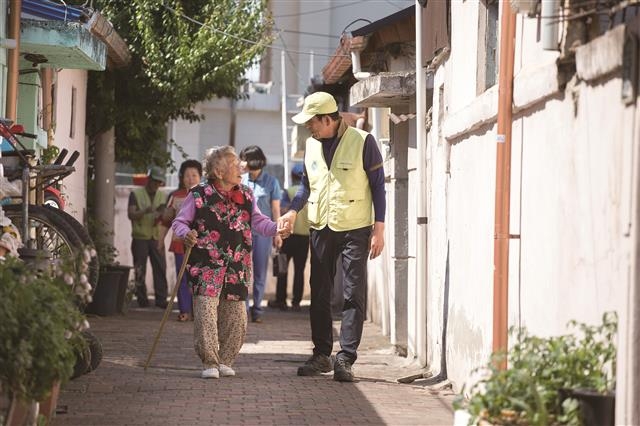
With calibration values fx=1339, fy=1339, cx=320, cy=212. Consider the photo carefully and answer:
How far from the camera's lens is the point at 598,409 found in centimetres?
567

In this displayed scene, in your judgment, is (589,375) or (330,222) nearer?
(589,375)

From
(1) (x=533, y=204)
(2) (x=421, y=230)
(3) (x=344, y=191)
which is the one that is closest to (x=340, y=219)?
(3) (x=344, y=191)

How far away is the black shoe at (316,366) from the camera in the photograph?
34.3 ft

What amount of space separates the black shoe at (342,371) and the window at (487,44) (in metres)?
2.30

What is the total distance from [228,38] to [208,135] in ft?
32.7

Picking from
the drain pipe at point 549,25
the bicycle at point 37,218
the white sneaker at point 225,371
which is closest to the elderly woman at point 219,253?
the white sneaker at point 225,371

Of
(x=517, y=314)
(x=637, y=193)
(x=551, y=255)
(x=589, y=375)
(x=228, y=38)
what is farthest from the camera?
(x=228, y=38)

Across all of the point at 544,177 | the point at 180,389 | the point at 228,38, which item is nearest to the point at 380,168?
the point at 180,389

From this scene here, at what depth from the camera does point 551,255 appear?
22.2ft

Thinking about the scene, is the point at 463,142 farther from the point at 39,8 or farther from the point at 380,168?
the point at 39,8

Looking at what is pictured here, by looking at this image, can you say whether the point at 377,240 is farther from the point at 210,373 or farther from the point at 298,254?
the point at 298,254

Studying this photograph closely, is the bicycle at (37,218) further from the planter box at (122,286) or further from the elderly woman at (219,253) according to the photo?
the planter box at (122,286)

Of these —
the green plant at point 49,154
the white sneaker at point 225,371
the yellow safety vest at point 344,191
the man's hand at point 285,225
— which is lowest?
the white sneaker at point 225,371

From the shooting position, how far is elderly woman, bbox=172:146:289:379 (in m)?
10.2
